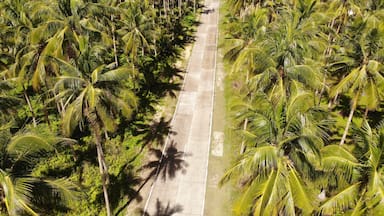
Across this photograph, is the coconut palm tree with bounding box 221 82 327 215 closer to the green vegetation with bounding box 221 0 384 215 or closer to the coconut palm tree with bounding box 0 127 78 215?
the green vegetation with bounding box 221 0 384 215

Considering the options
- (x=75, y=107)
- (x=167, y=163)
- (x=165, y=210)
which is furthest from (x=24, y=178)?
(x=167, y=163)

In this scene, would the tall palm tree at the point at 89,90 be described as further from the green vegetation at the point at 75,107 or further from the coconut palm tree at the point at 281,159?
the coconut palm tree at the point at 281,159

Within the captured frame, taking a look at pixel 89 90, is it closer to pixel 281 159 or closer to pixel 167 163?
pixel 281 159

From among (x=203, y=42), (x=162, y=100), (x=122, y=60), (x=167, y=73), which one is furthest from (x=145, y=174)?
(x=203, y=42)

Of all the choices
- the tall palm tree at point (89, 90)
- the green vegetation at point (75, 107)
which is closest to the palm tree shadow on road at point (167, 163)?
the green vegetation at point (75, 107)

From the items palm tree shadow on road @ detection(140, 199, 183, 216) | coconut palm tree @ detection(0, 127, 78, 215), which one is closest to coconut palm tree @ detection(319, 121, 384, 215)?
palm tree shadow on road @ detection(140, 199, 183, 216)

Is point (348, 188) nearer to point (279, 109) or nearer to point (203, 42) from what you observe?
point (279, 109)
